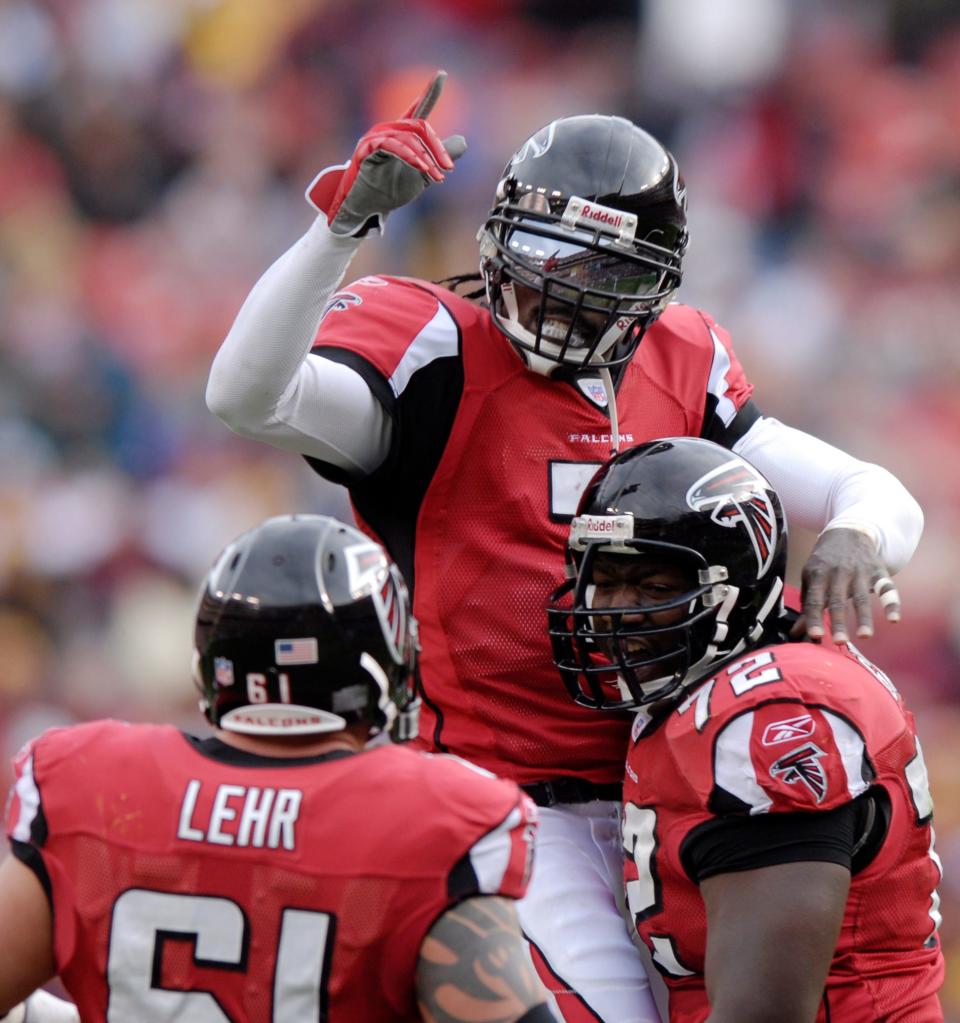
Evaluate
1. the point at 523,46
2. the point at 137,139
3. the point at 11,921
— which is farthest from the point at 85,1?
the point at 11,921

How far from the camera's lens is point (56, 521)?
8125 mm

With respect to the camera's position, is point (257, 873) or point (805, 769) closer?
point (257, 873)

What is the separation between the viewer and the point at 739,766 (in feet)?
8.70

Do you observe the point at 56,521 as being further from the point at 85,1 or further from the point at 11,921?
the point at 11,921

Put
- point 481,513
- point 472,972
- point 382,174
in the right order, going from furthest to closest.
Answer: point 481,513 → point 382,174 → point 472,972

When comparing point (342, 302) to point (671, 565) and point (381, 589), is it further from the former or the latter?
point (381, 589)

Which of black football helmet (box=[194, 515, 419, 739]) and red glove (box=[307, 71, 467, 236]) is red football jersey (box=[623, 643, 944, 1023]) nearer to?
black football helmet (box=[194, 515, 419, 739])

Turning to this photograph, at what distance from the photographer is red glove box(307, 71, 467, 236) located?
289 centimetres

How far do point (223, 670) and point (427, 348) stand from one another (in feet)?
3.44

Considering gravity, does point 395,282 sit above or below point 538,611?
above

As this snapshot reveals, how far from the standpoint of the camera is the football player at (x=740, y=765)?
2.55 meters

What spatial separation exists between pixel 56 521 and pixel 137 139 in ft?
7.83

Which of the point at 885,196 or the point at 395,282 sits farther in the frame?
the point at 885,196

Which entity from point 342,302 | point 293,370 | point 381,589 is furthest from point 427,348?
point 381,589
